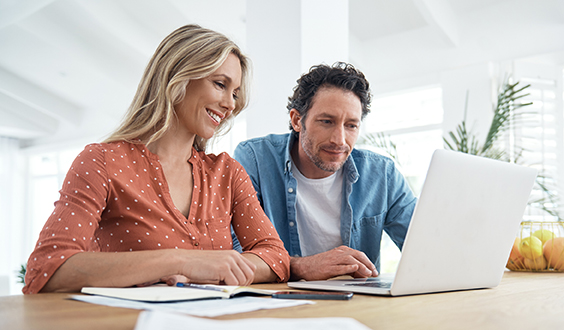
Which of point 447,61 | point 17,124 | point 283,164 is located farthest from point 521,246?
point 17,124

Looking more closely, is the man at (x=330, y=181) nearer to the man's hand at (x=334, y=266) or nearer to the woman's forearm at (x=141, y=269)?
the man's hand at (x=334, y=266)

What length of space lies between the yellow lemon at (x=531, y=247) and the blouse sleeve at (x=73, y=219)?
1297 millimetres

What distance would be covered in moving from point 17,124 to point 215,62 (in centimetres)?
878

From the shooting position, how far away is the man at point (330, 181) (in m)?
1.77

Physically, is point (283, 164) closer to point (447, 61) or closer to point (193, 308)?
point (193, 308)

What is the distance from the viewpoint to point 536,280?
127 cm

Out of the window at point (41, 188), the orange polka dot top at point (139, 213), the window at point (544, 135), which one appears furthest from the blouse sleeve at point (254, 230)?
the window at point (41, 188)

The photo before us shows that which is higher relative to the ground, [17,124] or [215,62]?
[17,124]

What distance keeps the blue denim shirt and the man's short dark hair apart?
166 mm

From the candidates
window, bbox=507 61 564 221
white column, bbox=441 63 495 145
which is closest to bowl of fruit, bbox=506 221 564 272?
window, bbox=507 61 564 221

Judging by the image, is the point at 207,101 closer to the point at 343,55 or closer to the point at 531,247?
the point at 531,247

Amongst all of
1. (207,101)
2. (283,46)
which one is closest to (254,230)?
(207,101)

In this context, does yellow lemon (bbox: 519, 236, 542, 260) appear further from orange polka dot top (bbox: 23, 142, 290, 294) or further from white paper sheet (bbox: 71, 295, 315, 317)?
white paper sheet (bbox: 71, 295, 315, 317)

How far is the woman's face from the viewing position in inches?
54.7
